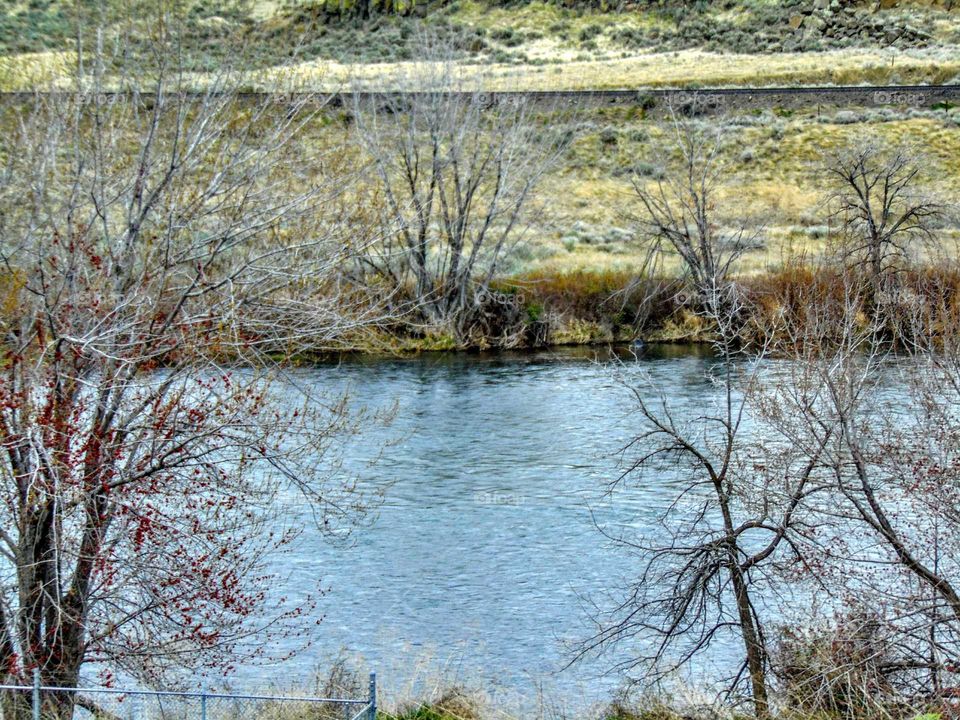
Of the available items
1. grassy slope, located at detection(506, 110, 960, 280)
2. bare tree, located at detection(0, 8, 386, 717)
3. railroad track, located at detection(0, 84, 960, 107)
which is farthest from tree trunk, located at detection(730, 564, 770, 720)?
railroad track, located at detection(0, 84, 960, 107)

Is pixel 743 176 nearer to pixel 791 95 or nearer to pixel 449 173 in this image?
pixel 791 95

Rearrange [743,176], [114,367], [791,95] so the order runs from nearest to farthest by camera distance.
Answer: [114,367] → [743,176] → [791,95]

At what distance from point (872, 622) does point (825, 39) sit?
6926 centimetres

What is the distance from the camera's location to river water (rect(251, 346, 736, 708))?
48.3 ft

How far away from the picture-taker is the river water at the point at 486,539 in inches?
579

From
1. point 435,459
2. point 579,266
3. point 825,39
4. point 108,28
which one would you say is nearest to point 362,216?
point 108,28

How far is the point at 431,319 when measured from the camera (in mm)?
35188

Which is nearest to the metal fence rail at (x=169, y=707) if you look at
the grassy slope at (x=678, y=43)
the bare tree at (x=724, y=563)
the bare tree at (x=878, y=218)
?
the bare tree at (x=724, y=563)

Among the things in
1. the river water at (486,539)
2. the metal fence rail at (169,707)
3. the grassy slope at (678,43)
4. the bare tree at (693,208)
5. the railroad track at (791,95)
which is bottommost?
the river water at (486,539)

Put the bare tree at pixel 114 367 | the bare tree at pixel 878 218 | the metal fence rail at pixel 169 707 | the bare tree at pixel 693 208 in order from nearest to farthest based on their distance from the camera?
1. the bare tree at pixel 114 367
2. the metal fence rail at pixel 169 707
3. the bare tree at pixel 878 218
4. the bare tree at pixel 693 208

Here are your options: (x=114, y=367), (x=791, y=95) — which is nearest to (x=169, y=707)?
(x=114, y=367)

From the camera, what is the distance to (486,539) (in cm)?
1867

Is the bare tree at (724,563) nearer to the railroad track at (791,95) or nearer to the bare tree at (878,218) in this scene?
the bare tree at (878,218)

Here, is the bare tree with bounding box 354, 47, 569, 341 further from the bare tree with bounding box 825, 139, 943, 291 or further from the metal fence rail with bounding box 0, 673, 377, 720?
the metal fence rail with bounding box 0, 673, 377, 720
